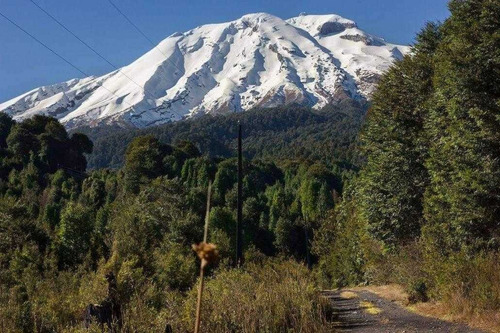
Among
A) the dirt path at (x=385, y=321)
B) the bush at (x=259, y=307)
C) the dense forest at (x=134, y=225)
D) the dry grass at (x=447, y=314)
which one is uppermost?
the dense forest at (x=134, y=225)

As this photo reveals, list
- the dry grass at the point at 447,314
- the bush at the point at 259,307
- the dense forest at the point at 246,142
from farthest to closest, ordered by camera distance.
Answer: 1. the dense forest at the point at 246,142
2. the dry grass at the point at 447,314
3. the bush at the point at 259,307

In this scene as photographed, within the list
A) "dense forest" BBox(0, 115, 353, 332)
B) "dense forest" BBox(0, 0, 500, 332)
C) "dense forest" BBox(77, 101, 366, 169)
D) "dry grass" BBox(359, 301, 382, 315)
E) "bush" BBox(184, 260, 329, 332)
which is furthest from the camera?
"dense forest" BBox(77, 101, 366, 169)

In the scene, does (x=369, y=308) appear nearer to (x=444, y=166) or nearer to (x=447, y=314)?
(x=447, y=314)

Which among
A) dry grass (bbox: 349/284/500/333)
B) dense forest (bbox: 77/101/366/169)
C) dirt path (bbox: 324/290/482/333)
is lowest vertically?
dirt path (bbox: 324/290/482/333)

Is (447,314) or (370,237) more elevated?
(370,237)

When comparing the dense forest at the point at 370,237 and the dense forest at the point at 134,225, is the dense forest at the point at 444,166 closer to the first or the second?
the dense forest at the point at 370,237

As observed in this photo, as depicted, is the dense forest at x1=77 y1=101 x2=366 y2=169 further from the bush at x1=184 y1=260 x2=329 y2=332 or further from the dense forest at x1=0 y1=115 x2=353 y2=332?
the bush at x1=184 y1=260 x2=329 y2=332

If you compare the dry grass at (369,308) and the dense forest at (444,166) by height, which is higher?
the dense forest at (444,166)

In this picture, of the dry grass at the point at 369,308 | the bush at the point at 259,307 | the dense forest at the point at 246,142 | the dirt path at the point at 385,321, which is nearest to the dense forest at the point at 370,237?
the bush at the point at 259,307

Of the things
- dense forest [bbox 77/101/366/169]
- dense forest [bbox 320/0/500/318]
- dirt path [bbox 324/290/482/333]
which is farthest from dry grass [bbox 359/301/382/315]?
dense forest [bbox 77/101/366/169]

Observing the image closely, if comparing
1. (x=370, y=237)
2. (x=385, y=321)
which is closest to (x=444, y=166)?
(x=385, y=321)

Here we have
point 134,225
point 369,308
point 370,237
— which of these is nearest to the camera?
point 369,308

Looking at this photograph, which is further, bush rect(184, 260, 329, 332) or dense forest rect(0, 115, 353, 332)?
dense forest rect(0, 115, 353, 332)

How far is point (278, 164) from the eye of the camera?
106 metres
